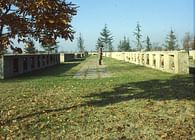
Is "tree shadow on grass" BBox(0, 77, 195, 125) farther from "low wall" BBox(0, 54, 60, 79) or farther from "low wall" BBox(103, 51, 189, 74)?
"low wall" BBox(0, 54, 60, 79)

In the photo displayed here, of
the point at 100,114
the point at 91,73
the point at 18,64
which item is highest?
the point at 18,64

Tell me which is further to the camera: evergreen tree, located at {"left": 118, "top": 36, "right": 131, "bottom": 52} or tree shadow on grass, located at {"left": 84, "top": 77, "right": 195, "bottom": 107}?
evergreen tree, located at {"left": 118, "top": 36, "right": 131, "bottom": 52}

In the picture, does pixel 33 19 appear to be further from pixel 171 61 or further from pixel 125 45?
pixel 125 45

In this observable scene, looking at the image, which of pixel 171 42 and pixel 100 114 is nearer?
pixel 100 114

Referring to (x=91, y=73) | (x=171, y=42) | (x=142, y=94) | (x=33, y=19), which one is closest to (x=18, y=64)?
(x=91, y=73)

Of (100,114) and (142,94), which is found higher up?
(142,94)

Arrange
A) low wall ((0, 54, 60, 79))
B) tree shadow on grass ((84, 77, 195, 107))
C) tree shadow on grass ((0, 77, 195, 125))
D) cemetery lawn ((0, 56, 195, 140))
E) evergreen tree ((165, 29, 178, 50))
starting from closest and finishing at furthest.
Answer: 1. cemetery lawn ((0, 56, 195, 140))
2. tree shadow on grass ((0, 77, 195, 125))
3. tree shadow on grass ((84, 77, 195, 107))
4. low wall ((0, 54, 60, 79))
5. evergreen tree ((165, 29, 178, 50))

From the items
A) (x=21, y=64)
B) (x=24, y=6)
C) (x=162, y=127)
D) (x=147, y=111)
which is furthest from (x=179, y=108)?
(x=21, y=64)

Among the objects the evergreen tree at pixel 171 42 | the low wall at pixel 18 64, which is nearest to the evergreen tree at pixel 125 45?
the evergreen tree at pixel 171 42

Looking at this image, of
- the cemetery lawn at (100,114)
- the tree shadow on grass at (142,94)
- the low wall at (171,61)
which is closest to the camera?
the cemetery lawn at (100,114)

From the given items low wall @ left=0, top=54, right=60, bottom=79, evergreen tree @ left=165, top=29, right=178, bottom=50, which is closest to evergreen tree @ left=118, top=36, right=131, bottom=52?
evergreen tree @ left=165, top=29, right=178, bottom=50

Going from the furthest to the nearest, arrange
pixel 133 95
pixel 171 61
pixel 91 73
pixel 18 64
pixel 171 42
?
pixel 171 42 < pixel 18 64 < pixel 91 73 < pixel 171 61 < pixel 133 95

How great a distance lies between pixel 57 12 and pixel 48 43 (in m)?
0.94

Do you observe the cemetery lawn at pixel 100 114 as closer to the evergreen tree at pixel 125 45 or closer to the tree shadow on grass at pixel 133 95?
the tree shadow on grass at pixel 133 95
